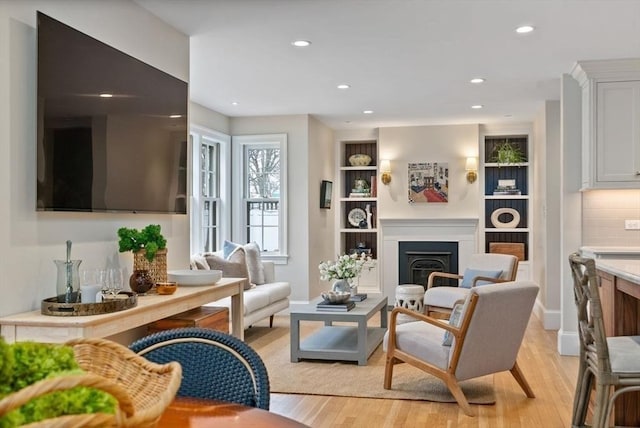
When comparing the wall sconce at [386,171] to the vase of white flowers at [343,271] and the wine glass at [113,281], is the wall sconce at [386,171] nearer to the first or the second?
the vase of white flowers at [343,271]

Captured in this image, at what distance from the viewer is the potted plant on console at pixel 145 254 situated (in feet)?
11.0

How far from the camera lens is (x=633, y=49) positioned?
473 cm

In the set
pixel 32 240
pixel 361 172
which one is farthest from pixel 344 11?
pixel 361 172

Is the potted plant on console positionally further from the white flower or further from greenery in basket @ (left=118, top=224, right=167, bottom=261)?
the white flower

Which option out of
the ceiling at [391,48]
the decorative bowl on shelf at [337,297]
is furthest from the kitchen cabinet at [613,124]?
the decorative bowl on shelf at [337,297]

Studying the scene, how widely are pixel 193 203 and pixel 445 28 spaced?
148 inches

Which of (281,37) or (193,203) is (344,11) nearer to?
(281,37)

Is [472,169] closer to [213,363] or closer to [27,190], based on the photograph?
[27,190]

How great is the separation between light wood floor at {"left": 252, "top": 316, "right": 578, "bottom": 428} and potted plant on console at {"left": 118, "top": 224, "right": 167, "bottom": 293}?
119 cm

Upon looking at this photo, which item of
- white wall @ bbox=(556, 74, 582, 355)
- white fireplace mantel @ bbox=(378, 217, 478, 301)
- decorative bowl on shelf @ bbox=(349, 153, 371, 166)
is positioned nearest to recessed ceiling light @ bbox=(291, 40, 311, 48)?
white wall @ bbox=(556, 74, 582, 355)

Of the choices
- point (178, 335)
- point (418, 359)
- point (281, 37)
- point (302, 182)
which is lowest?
point (418, 359)

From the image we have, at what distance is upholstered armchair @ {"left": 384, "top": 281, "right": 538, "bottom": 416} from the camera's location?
3.67 meters

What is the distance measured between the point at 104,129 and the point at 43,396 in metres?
2.79

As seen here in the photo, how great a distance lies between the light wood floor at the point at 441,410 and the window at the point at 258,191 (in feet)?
12.6
